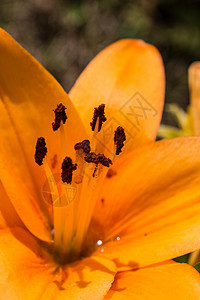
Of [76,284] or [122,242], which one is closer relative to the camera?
[76,284]

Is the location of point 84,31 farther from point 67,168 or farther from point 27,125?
point 67,168

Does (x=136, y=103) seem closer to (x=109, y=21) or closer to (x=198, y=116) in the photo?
(x=198, y=116)

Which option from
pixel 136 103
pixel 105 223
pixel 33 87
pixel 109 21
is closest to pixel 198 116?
pixel 136 103

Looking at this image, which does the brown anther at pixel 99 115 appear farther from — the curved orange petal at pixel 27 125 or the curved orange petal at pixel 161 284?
the curved orange petal at pixel 161 284

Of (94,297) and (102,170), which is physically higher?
(102,170)

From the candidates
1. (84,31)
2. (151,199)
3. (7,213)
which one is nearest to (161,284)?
(151,199)

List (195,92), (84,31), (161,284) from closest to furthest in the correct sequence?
(161,284) → (195,92) → (84,31)

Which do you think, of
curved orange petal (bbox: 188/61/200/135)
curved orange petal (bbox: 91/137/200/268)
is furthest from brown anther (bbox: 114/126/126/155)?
curved orange petal (bbox: 188/61/200/135)
